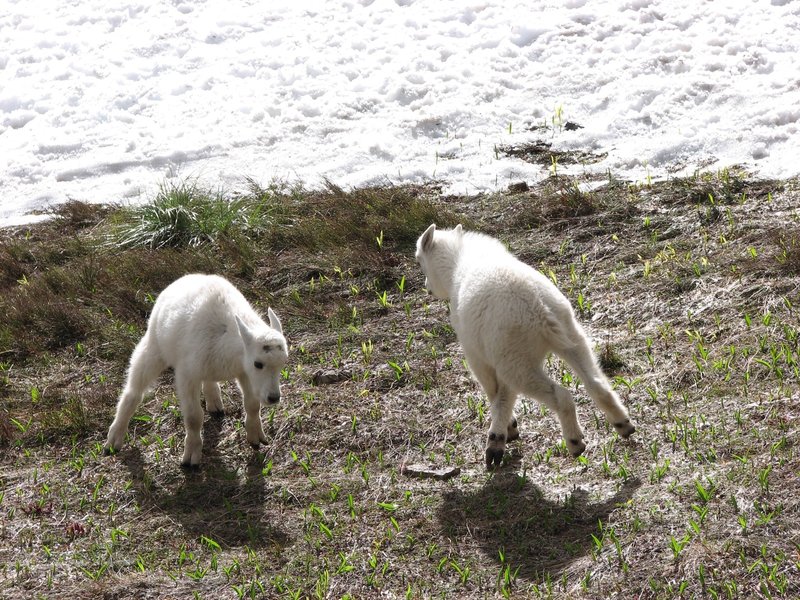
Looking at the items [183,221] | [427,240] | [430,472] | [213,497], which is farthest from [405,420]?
[183,221]

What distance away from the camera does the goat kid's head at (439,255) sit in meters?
7.70

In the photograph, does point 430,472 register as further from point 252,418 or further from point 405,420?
point 252,418

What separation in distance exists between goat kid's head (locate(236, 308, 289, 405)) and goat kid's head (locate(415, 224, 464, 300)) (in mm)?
1608

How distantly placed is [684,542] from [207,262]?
6.98 metres

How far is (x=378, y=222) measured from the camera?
433 inches

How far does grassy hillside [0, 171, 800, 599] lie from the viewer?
5504mm

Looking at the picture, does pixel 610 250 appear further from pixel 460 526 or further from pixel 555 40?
pixel 555 40

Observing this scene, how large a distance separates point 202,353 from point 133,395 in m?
0.99

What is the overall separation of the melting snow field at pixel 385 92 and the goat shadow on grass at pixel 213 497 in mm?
5909

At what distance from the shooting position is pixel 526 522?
5.94 metres

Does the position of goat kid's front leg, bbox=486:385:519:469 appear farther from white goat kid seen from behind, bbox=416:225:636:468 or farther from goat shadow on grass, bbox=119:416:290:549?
goat shadow on grass, bbox=119:416:290:549

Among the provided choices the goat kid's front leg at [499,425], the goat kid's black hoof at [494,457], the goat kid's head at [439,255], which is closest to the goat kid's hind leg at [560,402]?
the goat kid's front leg at [499,425]

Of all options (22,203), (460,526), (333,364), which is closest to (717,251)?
(333,364)

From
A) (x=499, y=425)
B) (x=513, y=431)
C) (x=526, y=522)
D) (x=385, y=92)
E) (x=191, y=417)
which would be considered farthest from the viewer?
(x=385, y=92)
